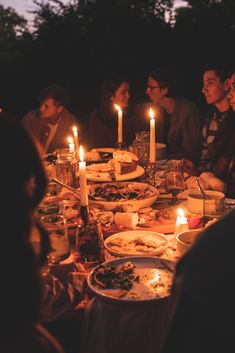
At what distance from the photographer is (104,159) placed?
3.88 m

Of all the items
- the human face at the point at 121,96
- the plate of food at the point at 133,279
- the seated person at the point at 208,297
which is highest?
the human face at the point at 121,96

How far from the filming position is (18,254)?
1.09 meters

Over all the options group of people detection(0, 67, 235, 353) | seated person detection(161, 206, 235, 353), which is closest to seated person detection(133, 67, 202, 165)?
group of people detection(0, 67, 235, 353)

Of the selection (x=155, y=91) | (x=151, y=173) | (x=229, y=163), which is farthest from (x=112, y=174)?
(x=155, y=91)

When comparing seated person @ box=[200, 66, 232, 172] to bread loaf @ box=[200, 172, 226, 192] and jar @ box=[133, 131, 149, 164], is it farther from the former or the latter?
bread loaf @ box=[200, 172, 226, 192]

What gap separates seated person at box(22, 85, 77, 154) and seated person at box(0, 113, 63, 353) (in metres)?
4.43

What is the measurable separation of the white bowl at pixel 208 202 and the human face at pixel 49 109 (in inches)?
130

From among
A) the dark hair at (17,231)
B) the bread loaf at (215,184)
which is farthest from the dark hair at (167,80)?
the dark hair at (17,231)

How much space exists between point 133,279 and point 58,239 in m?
0.40

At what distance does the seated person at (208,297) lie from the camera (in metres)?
0.86

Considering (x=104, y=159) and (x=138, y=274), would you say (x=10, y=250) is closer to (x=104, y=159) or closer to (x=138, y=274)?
(x=138, y=274)

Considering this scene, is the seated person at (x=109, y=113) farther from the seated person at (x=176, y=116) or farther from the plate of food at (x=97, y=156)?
the plate of food at (x=97, y=156)

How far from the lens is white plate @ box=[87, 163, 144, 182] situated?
3.21m

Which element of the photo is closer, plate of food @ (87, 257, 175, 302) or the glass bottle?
plate of food @ (87, 257, 175, 302)
